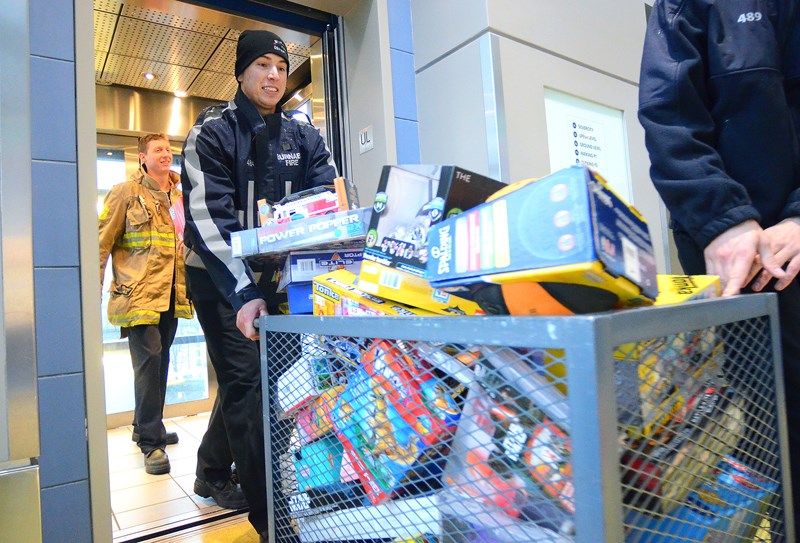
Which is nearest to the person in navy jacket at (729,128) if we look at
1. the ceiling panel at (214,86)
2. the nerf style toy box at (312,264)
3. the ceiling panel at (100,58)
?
the nerf style toy box at (312,264)

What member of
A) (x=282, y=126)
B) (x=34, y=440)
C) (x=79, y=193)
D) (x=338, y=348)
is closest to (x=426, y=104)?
(x=282, y=126)

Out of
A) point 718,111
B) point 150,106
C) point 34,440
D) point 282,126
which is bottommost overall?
point 34,440

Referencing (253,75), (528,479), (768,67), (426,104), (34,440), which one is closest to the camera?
(528,479)

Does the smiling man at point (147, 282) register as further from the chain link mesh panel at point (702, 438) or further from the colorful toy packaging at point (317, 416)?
the chain link mesh panel at point (702, 438)

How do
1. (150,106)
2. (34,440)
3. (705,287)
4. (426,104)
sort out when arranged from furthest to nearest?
(150,106) → (426,104) → (34,440) → (705,287)

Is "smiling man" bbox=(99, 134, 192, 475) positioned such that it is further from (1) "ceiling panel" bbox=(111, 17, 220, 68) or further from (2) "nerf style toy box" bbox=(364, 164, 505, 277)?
(2) "nerf style toy box" bbox=(364, 164, 505, 277)

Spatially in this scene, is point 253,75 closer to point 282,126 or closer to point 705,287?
point 282,126


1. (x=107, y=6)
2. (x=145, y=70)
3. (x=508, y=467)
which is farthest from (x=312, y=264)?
(x=145, y=70)

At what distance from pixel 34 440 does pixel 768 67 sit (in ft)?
6.10

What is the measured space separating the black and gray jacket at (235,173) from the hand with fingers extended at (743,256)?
984mm

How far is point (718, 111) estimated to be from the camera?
2.98 ft

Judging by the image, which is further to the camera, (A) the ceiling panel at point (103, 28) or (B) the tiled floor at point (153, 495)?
(A) the ceiling panel at point (103, 28)

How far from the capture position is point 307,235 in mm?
861

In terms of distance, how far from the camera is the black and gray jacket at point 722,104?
Result: 2.79 ft
